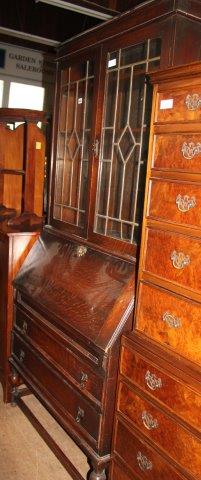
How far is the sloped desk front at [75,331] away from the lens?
171 cm

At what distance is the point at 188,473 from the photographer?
53.7 inches

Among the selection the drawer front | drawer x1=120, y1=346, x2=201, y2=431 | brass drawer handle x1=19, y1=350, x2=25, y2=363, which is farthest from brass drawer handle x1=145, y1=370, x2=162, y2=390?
brass drawer handle x1=19, y1=350, x2=25, y2=363

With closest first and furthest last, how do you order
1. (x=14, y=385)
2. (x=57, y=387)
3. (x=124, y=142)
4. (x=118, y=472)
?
(x=118, y=472), (x=124, y=142), (x=57, y=387), (x=14, y=385)

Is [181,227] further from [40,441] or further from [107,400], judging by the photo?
[40,441]

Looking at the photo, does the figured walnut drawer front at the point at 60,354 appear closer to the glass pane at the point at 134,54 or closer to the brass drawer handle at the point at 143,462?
the brass drawer handle at the point at 143,462

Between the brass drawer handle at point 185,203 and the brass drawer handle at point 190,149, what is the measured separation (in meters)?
0.13

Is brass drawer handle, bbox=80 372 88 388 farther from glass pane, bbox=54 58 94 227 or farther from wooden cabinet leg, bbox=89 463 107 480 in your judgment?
glass pane, bbox=54 58 94 227

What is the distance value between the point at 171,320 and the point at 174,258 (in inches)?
8.9

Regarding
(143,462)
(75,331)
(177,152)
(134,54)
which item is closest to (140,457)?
(143,462)

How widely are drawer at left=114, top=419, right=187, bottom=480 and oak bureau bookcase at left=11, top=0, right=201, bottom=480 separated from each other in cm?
8

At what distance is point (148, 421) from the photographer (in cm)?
154

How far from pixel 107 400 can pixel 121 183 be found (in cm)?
102

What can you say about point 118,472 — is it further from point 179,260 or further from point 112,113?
point 112,113

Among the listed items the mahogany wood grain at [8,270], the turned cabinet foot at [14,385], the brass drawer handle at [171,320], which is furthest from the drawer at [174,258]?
the turned cabinet foot at [14,385]
